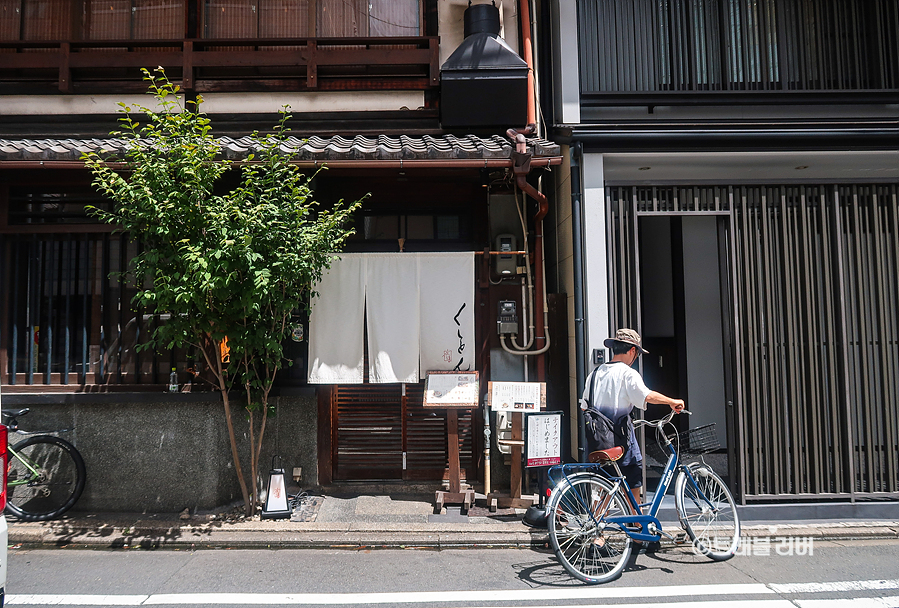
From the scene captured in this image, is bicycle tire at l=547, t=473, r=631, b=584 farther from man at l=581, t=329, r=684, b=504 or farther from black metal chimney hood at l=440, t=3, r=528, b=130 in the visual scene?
black metal chimney hood at l=440, t=3, r=528, b=130

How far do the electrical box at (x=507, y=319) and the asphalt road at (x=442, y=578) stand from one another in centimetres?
279

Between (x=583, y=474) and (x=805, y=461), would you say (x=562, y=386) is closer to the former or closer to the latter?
(x=583, y=474)

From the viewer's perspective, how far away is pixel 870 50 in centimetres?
710

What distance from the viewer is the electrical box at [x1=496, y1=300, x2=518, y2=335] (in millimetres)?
7211

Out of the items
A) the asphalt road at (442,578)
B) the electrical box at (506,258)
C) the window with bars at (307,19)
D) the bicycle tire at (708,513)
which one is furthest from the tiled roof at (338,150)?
the asphalt road at (442,578)

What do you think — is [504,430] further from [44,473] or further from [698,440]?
[44,473]

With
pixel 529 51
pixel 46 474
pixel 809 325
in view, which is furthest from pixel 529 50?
pixel 46 474

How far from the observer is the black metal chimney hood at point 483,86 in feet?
24.2

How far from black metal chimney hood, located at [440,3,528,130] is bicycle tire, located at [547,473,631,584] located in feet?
16.5

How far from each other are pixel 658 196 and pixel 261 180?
481cm

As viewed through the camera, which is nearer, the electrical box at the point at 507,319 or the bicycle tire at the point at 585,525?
the bicycle tire at the point at 585,525

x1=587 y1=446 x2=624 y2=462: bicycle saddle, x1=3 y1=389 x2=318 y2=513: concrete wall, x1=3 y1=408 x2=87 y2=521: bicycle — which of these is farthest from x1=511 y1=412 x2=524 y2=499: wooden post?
x1=3 y1=408 x2=87 y2=521: bicycle

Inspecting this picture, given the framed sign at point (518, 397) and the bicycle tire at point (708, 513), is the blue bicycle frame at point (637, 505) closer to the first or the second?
the bicycle tire at point (708, 513)

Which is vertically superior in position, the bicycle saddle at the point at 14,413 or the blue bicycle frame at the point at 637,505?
the bicycle saddle at the point at 14,413
